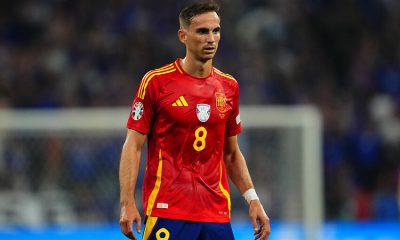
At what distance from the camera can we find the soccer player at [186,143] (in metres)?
4.83

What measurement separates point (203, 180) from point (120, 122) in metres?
3.98

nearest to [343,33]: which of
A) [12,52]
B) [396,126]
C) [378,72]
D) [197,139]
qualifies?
[378,72]

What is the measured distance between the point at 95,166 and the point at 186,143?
372 centimetres

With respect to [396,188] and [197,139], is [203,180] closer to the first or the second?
[197,139]

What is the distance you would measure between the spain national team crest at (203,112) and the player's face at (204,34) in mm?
237

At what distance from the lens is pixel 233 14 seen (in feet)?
49.8

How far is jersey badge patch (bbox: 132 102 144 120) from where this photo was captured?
15.9 ft

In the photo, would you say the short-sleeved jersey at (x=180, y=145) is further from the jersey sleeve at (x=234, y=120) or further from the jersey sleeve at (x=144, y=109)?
the jersey sleeve at (x=234, y=120)

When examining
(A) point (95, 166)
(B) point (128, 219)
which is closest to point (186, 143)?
(B) point (128, 219)

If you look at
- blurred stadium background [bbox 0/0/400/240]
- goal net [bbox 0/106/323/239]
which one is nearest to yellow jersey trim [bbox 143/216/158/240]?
goal net [bbox 0/106/323/239]

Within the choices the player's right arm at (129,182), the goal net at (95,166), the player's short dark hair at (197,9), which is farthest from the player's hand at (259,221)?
the goal net at (95,166)

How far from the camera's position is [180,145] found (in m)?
4.88

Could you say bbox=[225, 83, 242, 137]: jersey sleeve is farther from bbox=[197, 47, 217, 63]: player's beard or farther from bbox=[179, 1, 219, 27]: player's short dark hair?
bbox=[179, 1, 219, 27]: player's short dark hair

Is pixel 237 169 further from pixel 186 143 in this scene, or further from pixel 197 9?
pixel 197 9
